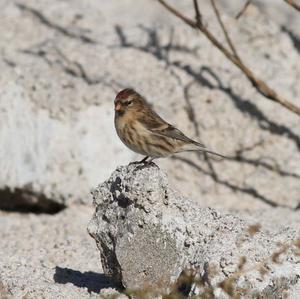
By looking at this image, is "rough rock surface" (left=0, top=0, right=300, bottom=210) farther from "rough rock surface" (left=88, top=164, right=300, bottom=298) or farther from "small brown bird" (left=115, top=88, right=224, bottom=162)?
"rough rock surface" (left=88, top=164, right=300, bottom=298)

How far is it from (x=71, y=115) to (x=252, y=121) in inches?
60.7

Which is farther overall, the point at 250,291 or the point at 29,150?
the point at 29,150

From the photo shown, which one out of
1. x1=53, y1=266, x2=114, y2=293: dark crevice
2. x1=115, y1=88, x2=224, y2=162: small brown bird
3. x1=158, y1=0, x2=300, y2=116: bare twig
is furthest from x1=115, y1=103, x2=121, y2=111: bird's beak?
x1=158, y1=0, x2=300, y2=116: bare twig

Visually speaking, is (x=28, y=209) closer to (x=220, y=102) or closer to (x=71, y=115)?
(x=71, y=115)

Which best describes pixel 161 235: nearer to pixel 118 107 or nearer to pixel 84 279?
pixel 84 279

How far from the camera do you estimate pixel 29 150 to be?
8148mm

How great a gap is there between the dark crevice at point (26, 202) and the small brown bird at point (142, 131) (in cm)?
132

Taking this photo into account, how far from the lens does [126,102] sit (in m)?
7.14

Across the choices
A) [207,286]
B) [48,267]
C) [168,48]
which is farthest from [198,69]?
[207,286]

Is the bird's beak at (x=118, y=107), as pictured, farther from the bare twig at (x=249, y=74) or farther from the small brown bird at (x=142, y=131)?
the bare twig at (x=249, y=74)

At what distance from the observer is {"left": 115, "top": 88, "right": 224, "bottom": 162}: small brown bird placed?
706 cm

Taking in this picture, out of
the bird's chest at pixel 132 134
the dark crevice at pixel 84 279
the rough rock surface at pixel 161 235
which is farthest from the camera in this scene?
the bird's chest at pixel 132 134

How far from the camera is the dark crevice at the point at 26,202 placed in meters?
8.15

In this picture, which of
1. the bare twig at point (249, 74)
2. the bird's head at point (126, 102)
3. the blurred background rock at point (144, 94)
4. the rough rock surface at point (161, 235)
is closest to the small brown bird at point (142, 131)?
the bird's head at point (126, 102)
